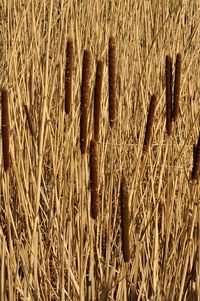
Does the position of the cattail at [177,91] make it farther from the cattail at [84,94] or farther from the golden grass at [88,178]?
the cattail at [84,94]

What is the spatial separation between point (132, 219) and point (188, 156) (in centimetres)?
74

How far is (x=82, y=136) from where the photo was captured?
809mm

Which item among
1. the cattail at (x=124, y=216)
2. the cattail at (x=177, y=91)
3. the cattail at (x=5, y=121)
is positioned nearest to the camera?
the cattail at (x=124, y=216)

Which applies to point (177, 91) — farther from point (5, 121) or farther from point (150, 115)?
point (5, 121)

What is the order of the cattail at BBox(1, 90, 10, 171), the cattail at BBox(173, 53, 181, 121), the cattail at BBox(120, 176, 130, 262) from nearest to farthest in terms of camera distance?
the cattail at BBox(120, 176, 130, 262), the cattail at BBox(1, 90, 10, 171), the cattail at BBox(173, 53, 181, 121)

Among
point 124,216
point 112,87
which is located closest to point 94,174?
point 124,216

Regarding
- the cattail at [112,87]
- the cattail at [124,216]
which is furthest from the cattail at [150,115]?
the cattail at [124,216]

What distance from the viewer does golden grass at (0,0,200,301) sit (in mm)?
997

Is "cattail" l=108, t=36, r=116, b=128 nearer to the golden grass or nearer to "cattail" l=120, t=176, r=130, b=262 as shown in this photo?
the golden grass

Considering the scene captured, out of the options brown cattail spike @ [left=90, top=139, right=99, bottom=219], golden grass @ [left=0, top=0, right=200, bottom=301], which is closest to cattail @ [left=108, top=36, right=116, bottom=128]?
golden grass @ [left=0, top=0, right=200, bottom=301]

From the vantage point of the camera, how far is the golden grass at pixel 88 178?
1.00m

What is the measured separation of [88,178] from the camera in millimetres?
1185

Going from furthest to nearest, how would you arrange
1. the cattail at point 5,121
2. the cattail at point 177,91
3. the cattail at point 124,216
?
the cattail at point 177,91 < the cattail at point 5,121 < the cattail at point 124,216

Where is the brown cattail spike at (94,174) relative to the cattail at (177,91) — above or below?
below
